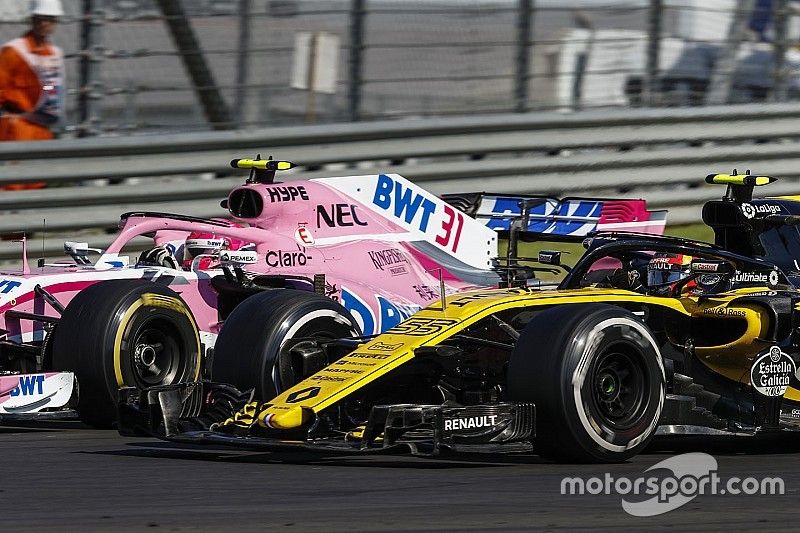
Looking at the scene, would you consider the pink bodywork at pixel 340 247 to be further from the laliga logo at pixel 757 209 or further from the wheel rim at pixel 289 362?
the laliga logo at pixel 757 209

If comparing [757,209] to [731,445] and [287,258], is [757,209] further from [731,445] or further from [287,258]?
[287,258]

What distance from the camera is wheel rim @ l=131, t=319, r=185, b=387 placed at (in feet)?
27.8

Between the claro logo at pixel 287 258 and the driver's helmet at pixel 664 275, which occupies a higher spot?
the driver's helmet at pixel 664 275

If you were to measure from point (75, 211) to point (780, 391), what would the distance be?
22.9 ft

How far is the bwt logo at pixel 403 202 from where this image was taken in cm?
1091

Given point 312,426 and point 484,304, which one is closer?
point 312,426

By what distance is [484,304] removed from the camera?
720cm

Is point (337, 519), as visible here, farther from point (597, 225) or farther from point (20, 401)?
point (597, 225)

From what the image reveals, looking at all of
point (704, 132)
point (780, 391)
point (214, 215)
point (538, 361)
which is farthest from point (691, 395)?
point (704, 132)

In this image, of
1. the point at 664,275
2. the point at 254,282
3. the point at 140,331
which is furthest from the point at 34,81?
the point at 664,275

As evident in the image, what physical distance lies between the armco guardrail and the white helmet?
108cm

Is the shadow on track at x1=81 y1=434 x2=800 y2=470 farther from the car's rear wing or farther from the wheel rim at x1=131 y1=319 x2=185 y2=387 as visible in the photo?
the car's rear wing

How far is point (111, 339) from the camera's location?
27.0 ft

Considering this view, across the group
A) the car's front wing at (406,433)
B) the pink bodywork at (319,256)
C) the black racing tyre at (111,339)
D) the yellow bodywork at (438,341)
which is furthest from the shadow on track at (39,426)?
the yellow bodywork at (438,341)
